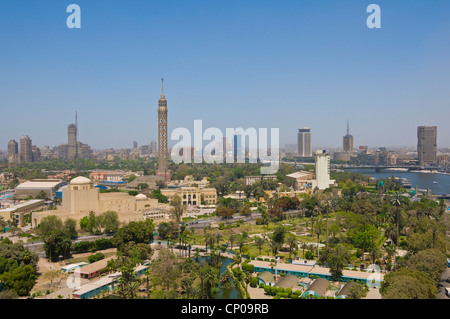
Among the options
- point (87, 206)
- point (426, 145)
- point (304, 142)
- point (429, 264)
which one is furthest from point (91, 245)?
point (304, 142)

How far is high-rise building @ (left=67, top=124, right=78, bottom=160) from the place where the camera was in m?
40.2

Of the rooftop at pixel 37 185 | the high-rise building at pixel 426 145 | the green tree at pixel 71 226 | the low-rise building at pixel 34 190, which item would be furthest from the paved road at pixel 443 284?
the high-rise building at pixel 426 145

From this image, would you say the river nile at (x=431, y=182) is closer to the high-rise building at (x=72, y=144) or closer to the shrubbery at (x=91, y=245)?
the shrubbery at (x=91, y=245)

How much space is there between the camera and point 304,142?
146 ft

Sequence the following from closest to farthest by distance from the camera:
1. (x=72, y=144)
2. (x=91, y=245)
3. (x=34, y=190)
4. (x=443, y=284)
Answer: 1. (x=443, y=284)
2. (x=91, y=245)
3. (x=34, y=190)
4. (x=72, y=144)

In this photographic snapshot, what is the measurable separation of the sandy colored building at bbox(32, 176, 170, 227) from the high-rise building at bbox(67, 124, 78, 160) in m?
30.2

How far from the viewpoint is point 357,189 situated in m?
18.5

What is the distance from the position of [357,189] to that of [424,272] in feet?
42.9

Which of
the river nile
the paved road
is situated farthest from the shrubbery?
the river nile

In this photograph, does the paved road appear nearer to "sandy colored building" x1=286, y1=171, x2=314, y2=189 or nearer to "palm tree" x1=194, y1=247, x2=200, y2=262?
"palm tree" x1=194, y1=247, x2=200, y2=262

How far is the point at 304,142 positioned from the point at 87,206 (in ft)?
119

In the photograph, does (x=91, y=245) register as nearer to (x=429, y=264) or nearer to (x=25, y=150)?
(x=429, y=264)

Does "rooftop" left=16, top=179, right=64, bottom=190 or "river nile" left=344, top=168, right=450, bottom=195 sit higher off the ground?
"rooftop" left=16, top=179, right=64, bottom=190
